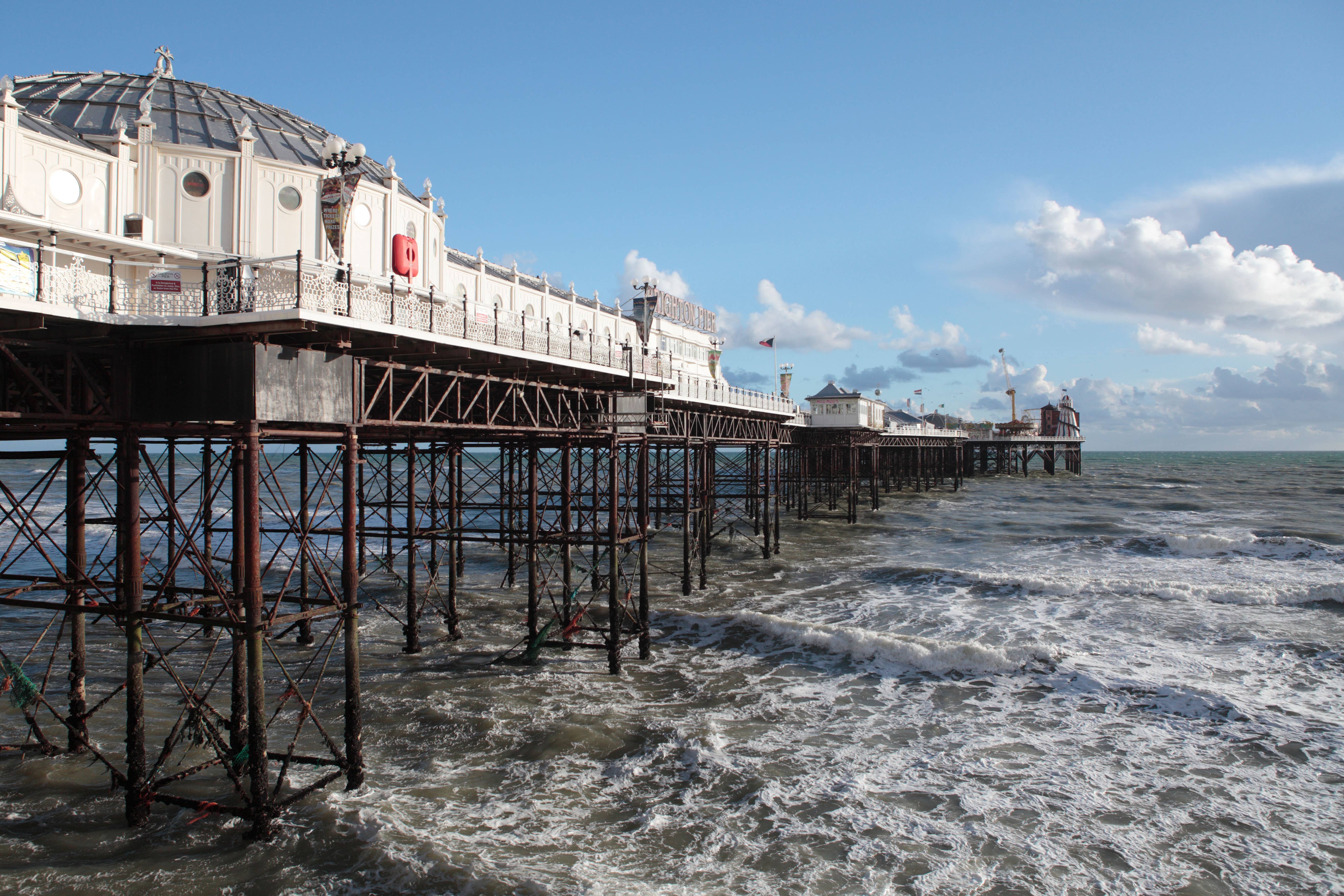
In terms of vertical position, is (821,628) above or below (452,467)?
below

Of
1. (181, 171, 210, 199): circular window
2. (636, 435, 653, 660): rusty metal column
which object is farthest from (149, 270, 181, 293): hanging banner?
(636, 435, 653, 660): rusty metal column

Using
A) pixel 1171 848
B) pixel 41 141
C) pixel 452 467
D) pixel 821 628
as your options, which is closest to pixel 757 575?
pixel 821 628

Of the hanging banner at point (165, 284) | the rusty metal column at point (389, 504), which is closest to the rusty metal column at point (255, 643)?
the hanging banner at point (165, 284)

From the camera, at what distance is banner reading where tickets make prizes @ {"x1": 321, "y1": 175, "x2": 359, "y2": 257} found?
43.0 ft

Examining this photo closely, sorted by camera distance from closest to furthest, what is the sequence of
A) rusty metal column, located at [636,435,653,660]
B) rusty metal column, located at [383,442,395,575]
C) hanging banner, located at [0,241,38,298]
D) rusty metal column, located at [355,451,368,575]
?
hanging banner, located at [0,241,38,298], rusty metal column, located at [636,435,653,660], rusty metal column, located at [383,442,395,575], rusty metal column, located at [355,451,368,575]

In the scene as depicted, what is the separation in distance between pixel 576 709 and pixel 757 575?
676 inches

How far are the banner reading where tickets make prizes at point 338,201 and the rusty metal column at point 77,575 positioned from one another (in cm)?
493

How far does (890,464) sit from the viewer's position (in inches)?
3300

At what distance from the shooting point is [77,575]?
→ 41.7 feet

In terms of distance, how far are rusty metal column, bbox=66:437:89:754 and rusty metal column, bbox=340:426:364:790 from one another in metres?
3.73

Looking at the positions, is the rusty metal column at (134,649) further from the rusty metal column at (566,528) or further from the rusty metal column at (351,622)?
the rusty metal column at (566,528)

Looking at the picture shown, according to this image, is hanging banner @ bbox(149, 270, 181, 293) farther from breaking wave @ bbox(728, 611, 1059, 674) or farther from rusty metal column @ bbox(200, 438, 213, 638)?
breaking wave @ bbox(728, 611, 1059, 674)

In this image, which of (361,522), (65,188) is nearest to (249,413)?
(65,188)

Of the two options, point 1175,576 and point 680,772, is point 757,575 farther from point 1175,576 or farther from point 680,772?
point 680,772
